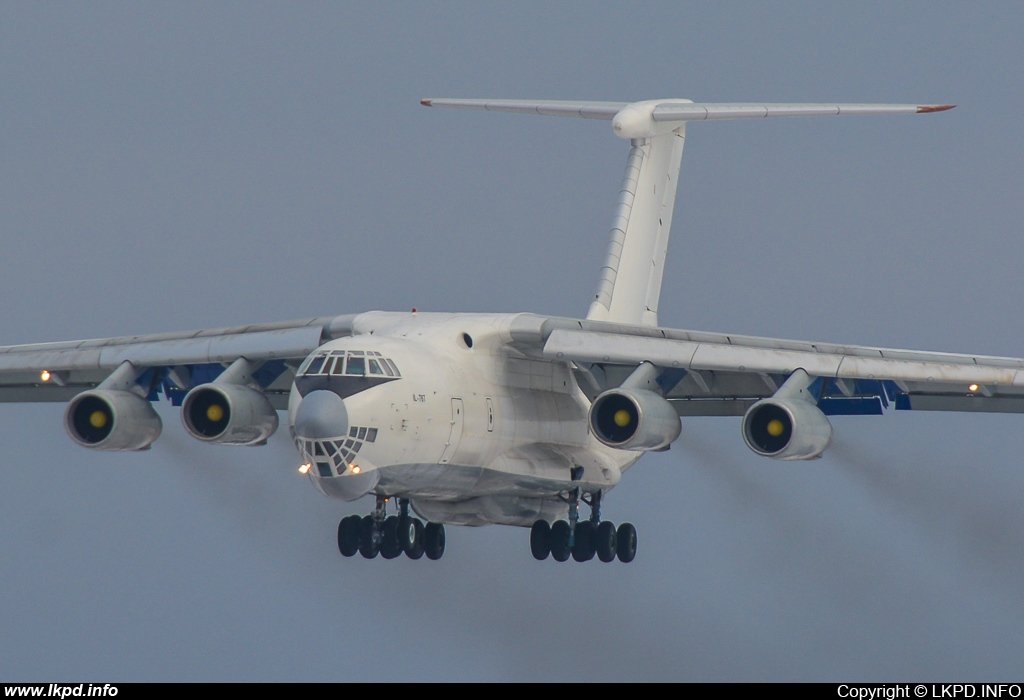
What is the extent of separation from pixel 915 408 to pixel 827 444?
9.65 ft

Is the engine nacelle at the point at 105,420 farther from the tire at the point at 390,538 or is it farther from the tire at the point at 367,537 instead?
the tire at the point at 390,538

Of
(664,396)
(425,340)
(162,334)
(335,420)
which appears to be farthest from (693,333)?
(162,334)

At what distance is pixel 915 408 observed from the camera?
2197 cm

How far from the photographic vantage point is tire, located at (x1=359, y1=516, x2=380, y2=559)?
2191 cm

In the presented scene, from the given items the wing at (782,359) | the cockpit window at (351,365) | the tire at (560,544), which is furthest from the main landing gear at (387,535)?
the cockpit window at (351,365)

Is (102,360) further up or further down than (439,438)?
further up

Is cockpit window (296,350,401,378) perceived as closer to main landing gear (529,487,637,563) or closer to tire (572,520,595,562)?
main landing gear (529,487,637,563)

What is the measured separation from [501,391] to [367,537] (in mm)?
2506

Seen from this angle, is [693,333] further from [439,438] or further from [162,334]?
[162,334]

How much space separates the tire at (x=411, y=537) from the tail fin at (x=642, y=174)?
3.02 m

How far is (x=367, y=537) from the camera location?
21.9m

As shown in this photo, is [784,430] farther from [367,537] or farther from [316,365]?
[367,537]

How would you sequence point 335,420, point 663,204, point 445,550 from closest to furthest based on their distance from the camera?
point 335,420 < point 445,550 < point 663,204

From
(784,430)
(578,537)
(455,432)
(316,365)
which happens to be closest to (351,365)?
(316,365)
